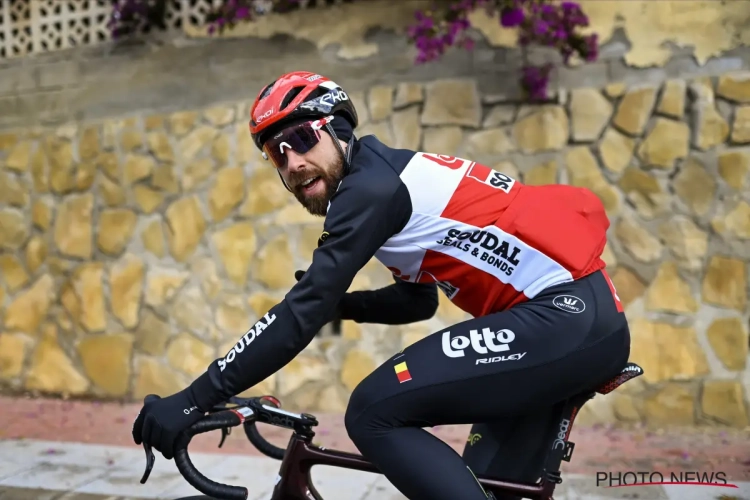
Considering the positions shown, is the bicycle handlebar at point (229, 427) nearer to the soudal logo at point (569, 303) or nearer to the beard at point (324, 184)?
the beard at point (324, 184)

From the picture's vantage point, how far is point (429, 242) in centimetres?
189

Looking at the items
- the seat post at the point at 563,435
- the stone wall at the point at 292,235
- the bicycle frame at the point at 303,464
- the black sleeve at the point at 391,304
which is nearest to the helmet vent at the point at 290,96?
the black sleeve at the point at 391,304

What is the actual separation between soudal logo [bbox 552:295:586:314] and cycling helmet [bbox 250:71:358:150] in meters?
0.80

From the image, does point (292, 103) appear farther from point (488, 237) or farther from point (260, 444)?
point (260, 444)

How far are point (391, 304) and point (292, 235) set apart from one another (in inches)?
102

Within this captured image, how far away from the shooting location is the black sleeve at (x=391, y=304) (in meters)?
2.29

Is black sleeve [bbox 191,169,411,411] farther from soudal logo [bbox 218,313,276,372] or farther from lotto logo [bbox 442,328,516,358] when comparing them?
lotto logo [bbox 442,328,516,358]

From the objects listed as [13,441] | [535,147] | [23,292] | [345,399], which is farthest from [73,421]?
[535,147]

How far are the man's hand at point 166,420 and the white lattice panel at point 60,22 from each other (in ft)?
12.9

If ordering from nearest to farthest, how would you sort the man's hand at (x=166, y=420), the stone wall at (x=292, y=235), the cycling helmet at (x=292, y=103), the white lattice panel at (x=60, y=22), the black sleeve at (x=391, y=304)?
the man's hand at (x=166, y=420) → the cycling helmet at (x=292, y=103) → the black sleeve at (x=391, y=304) → the stone wall at (x=292, y=235) → the white lattice panel at (x=60, y=22)

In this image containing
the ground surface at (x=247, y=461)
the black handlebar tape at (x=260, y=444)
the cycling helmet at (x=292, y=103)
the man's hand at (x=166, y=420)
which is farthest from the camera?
the ground surface at (x=247, y=461)

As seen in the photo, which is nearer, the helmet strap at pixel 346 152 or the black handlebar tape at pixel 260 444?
the helmet strap at pixel 346 152

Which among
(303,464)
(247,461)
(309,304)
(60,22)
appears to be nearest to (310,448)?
(303,464)

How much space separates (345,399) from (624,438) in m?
1.78
